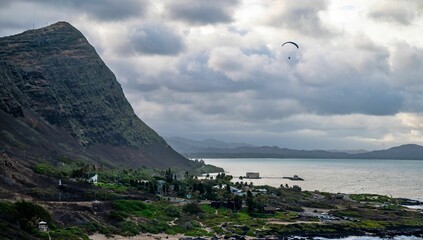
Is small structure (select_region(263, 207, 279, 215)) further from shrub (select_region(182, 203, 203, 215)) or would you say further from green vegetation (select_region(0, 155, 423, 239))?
shrub (select_region(182, 203, 203, 215))

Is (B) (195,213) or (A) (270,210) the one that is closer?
(B) (195,213)

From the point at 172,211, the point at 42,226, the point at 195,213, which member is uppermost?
the point at 42,226

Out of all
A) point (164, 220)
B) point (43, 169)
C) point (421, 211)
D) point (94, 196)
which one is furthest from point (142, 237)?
point (421, 211)

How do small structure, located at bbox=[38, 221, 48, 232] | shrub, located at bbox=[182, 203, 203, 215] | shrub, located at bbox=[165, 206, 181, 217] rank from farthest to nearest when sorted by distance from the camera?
shrub, located at bbox=[182, 203, 203, 215], shrub, located at bbox=[165, 206, 181, 217], small structure, located at bbox=[38, 221, 48, 232]

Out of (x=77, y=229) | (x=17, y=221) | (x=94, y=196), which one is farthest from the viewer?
(x=94, y=196)

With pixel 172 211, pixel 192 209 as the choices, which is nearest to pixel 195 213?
pixel 192 209

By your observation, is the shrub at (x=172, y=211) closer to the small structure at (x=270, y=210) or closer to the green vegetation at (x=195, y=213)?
the green vegetation at (x=195, y=213)

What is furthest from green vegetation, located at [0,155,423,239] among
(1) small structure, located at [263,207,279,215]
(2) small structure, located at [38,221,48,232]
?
(2) small structure, located at [38,221,48,232]

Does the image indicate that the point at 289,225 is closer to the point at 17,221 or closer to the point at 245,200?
the point at 245,200

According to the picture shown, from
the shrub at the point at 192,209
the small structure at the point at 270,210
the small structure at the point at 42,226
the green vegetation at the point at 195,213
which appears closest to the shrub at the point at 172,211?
the green vegetation at the point at 195,213

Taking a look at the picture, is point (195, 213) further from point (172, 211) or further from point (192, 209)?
point (172, 211)

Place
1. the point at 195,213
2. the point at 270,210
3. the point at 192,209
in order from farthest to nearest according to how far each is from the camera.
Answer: the point at 270,210, the point at 192,209, the point at 195,213
